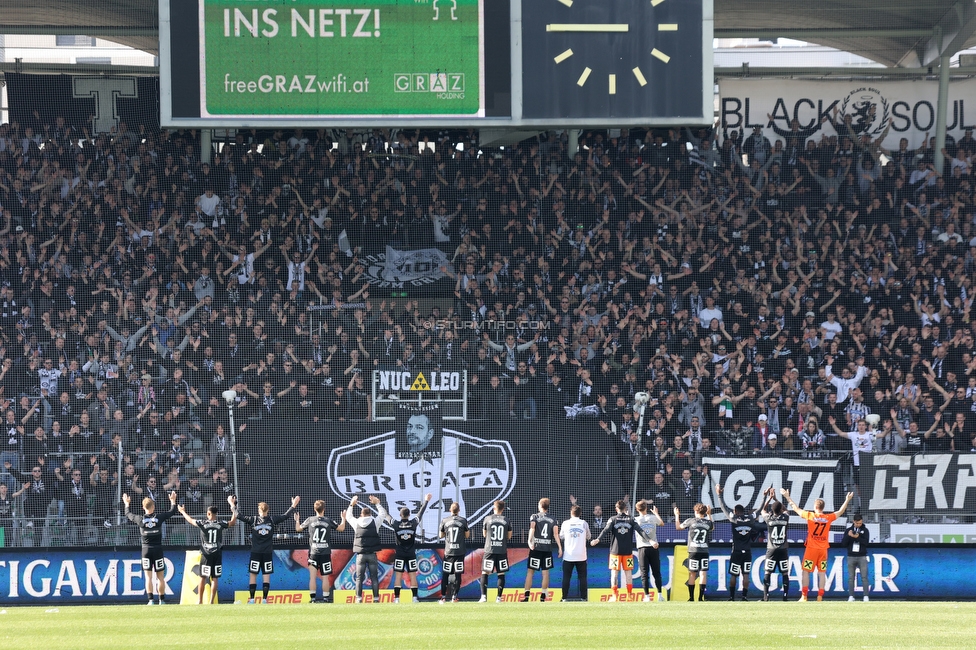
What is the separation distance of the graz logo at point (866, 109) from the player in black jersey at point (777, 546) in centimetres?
845

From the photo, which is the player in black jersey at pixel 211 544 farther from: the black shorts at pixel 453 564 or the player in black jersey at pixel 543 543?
the player in black jersey at pixel 543 543

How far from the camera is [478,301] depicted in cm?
1969

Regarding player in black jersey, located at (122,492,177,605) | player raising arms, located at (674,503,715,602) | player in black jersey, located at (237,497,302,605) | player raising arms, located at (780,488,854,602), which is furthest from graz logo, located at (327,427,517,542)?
player raising arms, located at (780,488,854,602)

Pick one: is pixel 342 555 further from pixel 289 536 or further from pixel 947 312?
pixel 947 312

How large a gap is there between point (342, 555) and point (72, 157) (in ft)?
28.2

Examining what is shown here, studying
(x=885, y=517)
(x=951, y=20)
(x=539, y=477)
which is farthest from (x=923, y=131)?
(x=539, y=477)

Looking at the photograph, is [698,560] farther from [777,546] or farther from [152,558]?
[152,558]

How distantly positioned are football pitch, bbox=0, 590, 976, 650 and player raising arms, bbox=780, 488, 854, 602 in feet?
6.36

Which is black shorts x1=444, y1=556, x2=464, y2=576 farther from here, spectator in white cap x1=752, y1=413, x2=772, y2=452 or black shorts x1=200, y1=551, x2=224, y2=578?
spectator in white cap x1=752, y1=413, x2=772, y2=452

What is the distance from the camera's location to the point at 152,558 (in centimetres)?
1559

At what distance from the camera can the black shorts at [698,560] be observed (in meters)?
15.9

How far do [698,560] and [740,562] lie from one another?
625 millimetres

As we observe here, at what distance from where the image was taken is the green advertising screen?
44.3ft

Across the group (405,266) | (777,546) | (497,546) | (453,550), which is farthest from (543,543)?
(405,266)
